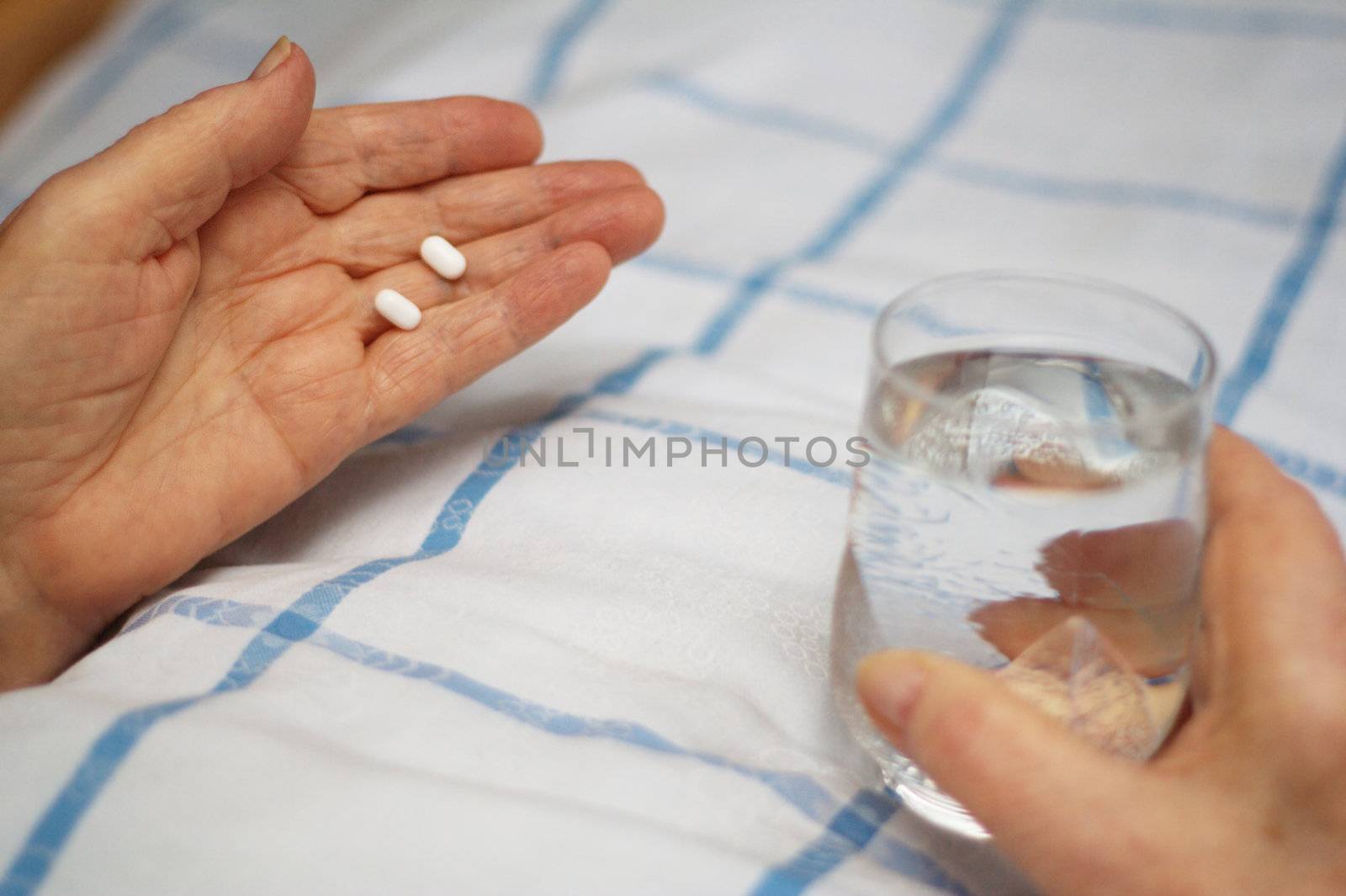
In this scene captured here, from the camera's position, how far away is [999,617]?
0.52m

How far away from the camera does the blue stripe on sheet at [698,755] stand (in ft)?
1.86

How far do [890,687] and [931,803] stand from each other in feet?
0.33

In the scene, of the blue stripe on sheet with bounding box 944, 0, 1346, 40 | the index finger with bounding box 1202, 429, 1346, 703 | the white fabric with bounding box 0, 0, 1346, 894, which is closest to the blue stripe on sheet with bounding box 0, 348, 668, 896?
the white fabric with bounding box 0, 0, 1346, 894

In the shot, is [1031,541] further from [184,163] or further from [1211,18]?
[1211,18]

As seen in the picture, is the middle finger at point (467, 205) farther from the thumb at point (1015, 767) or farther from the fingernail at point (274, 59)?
the thumb at point (1015, 767)

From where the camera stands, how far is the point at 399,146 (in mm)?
899

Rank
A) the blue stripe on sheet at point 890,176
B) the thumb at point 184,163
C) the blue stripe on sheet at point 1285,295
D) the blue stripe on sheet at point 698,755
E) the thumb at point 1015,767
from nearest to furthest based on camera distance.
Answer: the thumb at point 1015,767 < the blue stripe on sheet at point 698,755 < the thumb at point 184,163 < the blue stripe on sheet at point 1285,295 < the blue stripe on sheet at point 890,176

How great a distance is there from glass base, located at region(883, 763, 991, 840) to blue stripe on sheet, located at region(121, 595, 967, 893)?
2 centimetres

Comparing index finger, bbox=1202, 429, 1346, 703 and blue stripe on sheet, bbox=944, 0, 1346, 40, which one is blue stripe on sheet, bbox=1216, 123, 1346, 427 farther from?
A: index finger, bbox=1202, 429, 1346, 703

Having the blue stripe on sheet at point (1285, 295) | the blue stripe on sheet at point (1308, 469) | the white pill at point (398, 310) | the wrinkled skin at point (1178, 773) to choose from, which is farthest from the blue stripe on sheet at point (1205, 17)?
the wrinkled skin at point (1178, 773)

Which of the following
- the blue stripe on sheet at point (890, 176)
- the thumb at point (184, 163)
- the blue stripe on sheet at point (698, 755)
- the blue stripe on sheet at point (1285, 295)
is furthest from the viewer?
the blue stripe on sheet at point (890, 176)

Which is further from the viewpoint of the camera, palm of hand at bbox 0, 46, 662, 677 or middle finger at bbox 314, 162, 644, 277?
middle finger at bbox 314, 162, 644, 277

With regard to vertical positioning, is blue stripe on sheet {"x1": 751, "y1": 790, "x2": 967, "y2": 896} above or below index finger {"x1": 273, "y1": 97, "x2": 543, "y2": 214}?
below

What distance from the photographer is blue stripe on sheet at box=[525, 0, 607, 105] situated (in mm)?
1379
